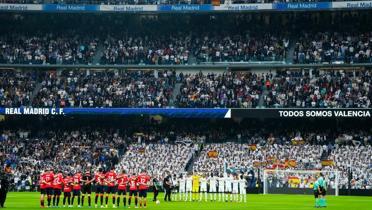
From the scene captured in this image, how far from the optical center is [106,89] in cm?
8369

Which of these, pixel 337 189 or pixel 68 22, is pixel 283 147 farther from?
pixel 68 22

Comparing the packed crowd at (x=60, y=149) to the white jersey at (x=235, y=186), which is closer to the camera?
the white jersey at (x=235, y=186)

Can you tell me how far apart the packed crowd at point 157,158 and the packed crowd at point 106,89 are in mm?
4245

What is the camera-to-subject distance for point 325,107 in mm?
77000

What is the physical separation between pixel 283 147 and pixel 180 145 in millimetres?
9283

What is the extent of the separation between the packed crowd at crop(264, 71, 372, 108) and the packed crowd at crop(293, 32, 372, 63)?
4.18 feet

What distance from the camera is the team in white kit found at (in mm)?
57062

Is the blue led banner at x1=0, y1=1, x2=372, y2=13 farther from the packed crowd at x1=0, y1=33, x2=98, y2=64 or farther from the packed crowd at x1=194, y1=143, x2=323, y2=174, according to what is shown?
the packed crowd at x1=194, y1=143, x2=323, y2=174

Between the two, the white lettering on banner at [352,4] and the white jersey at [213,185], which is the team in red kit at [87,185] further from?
the white lettering on banner at [352,4]

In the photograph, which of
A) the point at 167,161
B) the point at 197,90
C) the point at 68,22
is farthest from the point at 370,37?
the point at 68,22

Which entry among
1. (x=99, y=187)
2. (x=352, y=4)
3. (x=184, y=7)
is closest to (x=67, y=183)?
(x=99, y=187)

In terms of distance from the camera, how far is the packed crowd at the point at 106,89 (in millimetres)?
82250

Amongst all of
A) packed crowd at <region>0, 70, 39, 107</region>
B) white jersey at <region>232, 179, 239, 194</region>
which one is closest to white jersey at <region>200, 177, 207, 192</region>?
white jersey at <region>232, 179, 239, 194</region>

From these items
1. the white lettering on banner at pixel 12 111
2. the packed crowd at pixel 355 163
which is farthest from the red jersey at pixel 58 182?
the white lettering on banner at pixel 12 111
